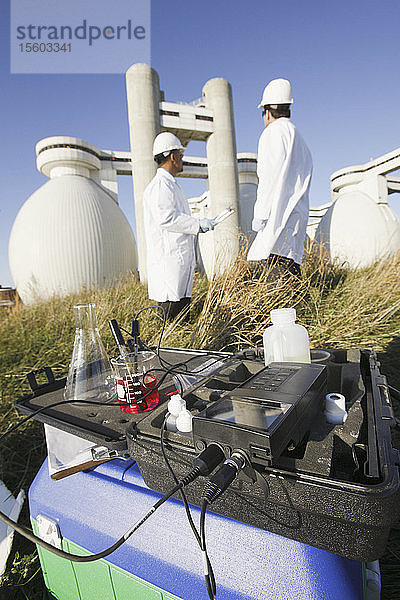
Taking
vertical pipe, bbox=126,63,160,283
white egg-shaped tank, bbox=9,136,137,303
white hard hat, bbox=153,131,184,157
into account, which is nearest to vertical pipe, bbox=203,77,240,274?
vertical pipe, bbox=126,63,160,283

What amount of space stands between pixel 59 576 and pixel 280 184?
240cm

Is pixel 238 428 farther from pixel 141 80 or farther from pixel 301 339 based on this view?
pixel 141 80

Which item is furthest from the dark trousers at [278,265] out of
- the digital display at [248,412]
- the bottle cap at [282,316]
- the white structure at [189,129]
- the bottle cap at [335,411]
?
the white structure at [189,129]

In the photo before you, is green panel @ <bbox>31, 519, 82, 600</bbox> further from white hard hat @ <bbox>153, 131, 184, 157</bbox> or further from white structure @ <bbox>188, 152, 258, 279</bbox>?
white structure @ <bbox>188, 152, 258, 279</bbox>

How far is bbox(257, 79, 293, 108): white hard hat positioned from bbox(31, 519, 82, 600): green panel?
279 cm

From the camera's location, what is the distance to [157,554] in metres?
0.65

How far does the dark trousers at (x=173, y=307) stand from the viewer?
2662 millimetres

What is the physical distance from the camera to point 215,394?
724mm

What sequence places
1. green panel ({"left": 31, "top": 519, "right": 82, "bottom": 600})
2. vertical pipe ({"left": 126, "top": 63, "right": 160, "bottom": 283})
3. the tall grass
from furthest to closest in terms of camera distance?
vertical pipe ({"left": 126, "top": 63, "right": 160, "bottom": 283})
the tall grass
green panel ({"left": 31, "top": 519, "right": 82, "bottom": 600})

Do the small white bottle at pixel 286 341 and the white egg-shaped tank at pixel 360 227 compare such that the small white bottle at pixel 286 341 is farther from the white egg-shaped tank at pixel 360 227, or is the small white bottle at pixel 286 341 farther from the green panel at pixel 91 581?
the white egg-shaped tank at pixel 360 227

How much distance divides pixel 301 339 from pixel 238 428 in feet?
1.49

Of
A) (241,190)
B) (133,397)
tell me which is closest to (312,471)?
(133,397)

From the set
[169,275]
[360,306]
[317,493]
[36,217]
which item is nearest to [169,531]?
[317,493]

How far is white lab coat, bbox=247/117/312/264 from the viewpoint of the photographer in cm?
235
